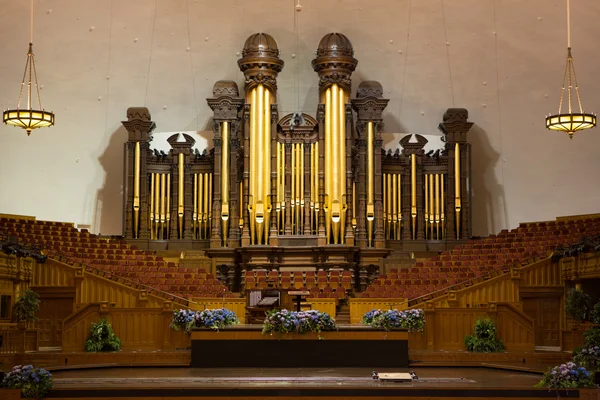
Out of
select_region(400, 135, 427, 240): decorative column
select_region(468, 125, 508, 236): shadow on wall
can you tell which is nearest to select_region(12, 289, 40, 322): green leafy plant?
select_region(400, 135, 427, 240): decorative column

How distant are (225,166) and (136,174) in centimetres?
189

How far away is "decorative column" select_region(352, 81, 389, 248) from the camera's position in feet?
69.3

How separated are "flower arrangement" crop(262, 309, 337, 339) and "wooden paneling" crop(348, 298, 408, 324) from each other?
4.36 m

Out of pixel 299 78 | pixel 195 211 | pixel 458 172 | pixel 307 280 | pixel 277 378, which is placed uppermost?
pixel 299 78

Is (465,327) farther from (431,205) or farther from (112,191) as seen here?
(112,191)

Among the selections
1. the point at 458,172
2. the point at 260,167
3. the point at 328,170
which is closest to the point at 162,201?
the point at 260,167

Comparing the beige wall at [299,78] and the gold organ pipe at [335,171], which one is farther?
the beige wall at [299,78]

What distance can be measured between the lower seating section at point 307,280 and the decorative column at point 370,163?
150 centimetres

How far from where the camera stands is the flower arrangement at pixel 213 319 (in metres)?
12.9

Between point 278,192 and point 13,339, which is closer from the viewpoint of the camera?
point 13,339

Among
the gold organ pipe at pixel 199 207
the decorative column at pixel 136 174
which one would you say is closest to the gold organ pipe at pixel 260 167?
the gold organ pipe at pixel 199 207

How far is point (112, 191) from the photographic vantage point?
73.5 feet

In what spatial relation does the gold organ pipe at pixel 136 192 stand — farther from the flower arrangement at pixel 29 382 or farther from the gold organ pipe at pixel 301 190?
the flower arrangement at pixel 29 382

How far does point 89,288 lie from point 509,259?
751cm
